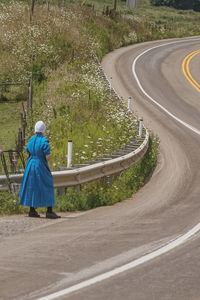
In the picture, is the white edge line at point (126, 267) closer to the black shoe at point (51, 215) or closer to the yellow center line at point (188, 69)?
the black shoe at point (51, 215)

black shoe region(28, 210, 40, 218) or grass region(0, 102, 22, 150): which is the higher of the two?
black shoe region(28, 210, 40, 218)

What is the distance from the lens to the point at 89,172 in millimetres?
11797

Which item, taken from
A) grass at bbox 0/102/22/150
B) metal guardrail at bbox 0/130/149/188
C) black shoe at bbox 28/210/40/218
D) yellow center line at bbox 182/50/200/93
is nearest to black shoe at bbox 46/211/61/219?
black shoe at bbox 28/210/40/218

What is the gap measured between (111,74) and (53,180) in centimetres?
2607

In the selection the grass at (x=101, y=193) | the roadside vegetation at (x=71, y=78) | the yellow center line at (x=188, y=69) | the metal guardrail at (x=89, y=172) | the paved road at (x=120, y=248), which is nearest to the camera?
the paved road at (x=120, y=248)

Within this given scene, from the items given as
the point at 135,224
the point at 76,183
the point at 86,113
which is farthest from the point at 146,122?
the point at 135,224

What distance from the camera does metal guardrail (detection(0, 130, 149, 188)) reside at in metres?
11.0

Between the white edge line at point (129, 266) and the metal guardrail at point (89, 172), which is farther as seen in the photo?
the metal guardrail at point (89, 172)

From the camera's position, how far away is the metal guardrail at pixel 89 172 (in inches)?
432

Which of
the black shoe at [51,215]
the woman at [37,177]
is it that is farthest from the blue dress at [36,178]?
the black shoe at [51,215]

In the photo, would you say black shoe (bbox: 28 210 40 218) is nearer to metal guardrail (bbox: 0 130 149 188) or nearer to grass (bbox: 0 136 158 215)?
grass (bbox: 0 136 158 215)

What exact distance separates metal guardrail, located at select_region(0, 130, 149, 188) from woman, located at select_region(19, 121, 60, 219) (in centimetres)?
82

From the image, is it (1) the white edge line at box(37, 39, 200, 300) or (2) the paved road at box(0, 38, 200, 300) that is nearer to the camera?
(1) the white edge line at box(37, 39, 200, 300)

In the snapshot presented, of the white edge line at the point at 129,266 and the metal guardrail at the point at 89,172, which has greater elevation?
the white edge line at the point at 129,266
